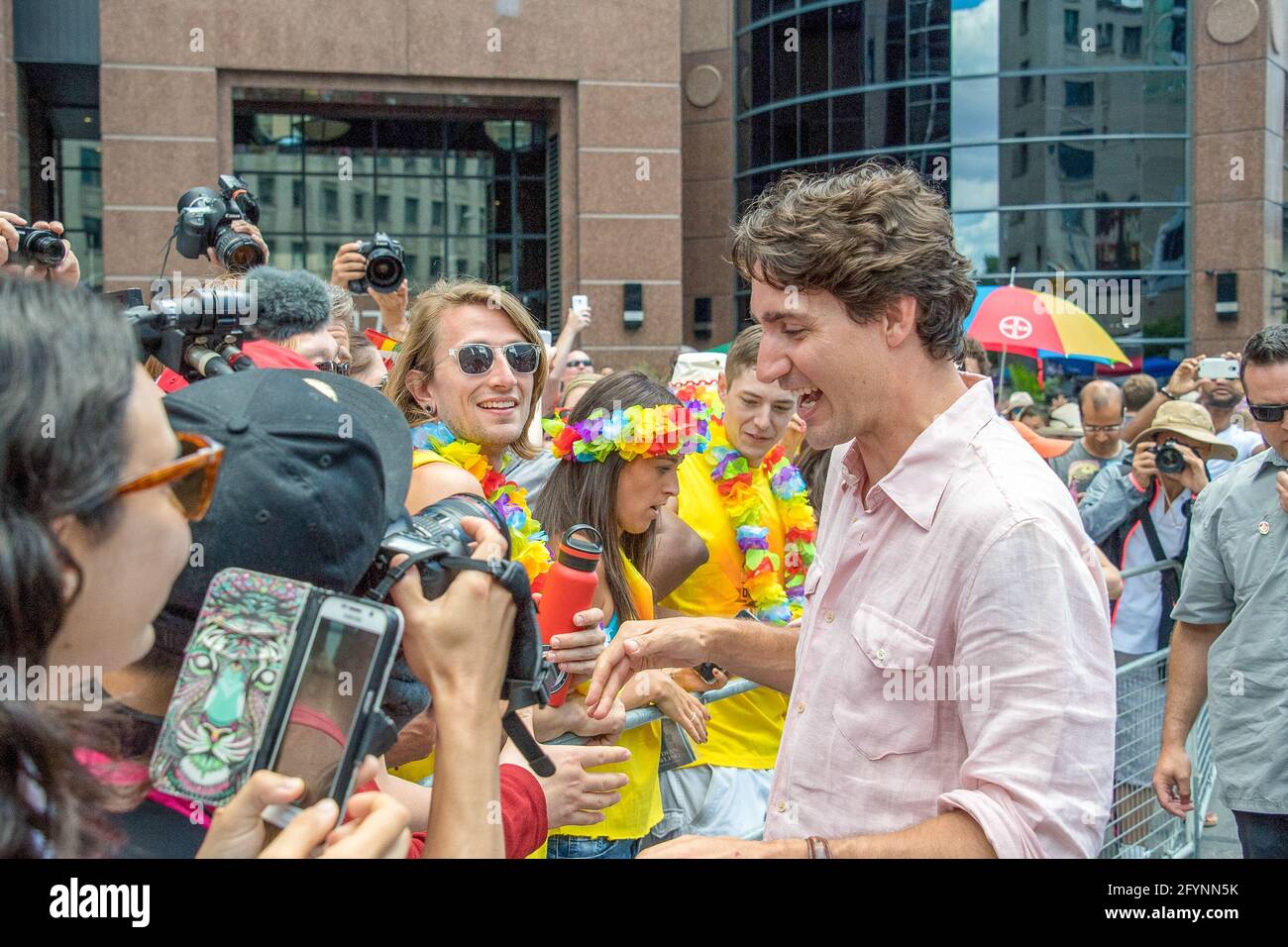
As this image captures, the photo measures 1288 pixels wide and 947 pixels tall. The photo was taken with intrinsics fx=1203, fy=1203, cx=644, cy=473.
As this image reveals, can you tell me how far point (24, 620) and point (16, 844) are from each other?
0.78 feet

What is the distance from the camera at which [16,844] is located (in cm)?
115

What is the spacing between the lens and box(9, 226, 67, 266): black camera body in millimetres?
3229

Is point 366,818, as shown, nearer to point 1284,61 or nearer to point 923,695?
point 923,695

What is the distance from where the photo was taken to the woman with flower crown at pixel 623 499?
3270 millimetres

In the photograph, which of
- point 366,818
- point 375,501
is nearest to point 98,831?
point 366,818

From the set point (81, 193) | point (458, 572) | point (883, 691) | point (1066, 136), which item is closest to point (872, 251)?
point (883, 691)

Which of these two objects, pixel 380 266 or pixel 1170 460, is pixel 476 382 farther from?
pixel 1170 460

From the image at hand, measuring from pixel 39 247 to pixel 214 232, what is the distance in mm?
623

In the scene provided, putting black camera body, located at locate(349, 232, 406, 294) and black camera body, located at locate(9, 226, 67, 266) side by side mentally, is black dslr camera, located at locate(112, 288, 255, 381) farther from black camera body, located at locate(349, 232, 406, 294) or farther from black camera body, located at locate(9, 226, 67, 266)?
black camera body, located at locate(349, 232, 406, 294)

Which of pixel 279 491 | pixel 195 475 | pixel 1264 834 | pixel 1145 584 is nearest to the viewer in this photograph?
pixel 195 475

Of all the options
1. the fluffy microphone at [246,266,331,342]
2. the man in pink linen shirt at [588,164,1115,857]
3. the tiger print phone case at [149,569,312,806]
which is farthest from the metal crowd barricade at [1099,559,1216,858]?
the tiger print phone case at [149,569,312,806]

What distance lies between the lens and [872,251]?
203 cm

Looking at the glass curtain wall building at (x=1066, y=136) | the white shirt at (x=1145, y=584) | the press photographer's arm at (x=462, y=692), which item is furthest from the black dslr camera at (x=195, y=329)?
the glass curtain wall building at (x=1066, y=136)

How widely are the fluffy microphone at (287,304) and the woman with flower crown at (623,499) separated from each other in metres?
0.92
